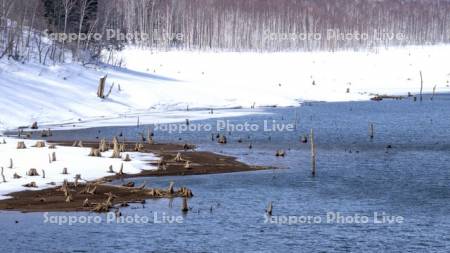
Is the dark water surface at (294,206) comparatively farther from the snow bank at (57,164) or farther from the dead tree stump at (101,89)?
the dead tree stump at (101,89)

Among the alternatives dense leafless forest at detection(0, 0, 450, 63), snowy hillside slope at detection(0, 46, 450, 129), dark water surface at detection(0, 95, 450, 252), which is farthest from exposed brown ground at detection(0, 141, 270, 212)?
dense leafless forest at detection(0, 0, 450, 63)

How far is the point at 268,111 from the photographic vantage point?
71938mm

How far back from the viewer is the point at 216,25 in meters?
Result: 143

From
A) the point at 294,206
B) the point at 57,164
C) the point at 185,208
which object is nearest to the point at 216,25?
the point at 57,164

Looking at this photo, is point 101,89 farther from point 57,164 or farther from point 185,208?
point 185,208

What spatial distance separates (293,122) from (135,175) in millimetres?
25806

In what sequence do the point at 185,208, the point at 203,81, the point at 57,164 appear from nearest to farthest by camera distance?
the point at 185,208 < the point at 57,164 < the point at 203,81

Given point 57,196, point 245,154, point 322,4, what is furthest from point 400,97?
point 322,4

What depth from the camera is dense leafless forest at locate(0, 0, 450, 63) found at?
7931 cm

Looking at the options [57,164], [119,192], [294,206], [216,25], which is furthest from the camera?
[216,25]

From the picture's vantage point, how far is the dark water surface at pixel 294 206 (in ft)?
82.2

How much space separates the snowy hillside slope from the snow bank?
15.0m

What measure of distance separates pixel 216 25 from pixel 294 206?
113870 mm

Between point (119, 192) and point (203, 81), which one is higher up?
point (203, 81)
